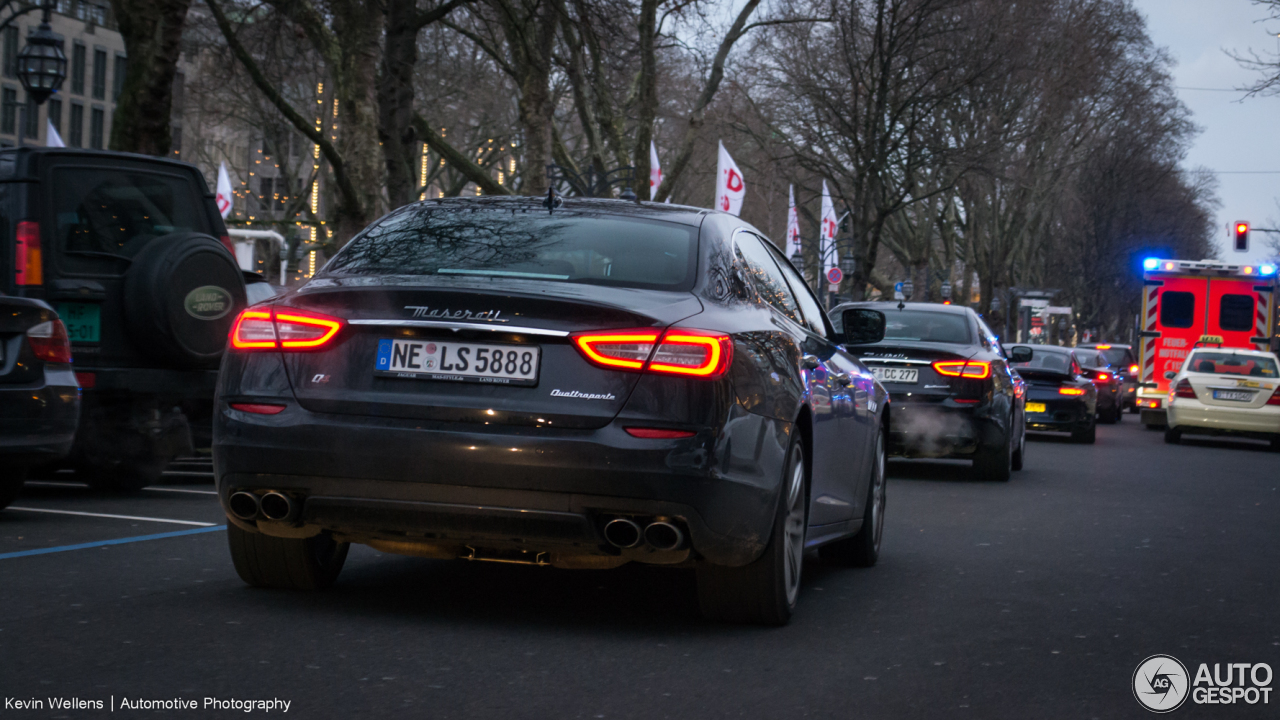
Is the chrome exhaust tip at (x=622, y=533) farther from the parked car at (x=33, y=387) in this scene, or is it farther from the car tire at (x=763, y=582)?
the parked car at (x=33, y=387)

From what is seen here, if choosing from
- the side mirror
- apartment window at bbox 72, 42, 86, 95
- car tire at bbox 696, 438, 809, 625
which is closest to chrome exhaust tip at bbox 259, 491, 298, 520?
car tire at bbox 696, 438, 809, 625

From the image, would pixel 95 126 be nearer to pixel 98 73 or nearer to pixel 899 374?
pixel 98 73

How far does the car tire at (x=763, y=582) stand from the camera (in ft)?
18.8

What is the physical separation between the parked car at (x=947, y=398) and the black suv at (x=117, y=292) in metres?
6.05

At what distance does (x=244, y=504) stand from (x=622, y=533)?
1301 millimetres

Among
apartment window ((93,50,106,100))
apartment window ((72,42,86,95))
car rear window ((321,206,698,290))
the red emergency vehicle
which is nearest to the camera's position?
car rear window ((321,206,698,290))

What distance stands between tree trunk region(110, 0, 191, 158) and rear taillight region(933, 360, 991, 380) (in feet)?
25.8

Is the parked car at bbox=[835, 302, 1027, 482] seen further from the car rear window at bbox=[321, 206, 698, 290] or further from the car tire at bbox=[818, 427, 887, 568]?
the car rear window at bbox=[321, 206, 698, 290]

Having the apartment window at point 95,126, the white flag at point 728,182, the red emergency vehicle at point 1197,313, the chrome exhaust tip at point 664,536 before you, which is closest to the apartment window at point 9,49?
the apartment window at point 95,126

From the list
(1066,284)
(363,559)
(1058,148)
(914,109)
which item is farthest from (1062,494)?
(1066,284)

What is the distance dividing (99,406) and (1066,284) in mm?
76512

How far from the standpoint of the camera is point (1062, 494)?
521 inches

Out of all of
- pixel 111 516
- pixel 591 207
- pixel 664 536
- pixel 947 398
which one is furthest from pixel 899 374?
pixel 664 536

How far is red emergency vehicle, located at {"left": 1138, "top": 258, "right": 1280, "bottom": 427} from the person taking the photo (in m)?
30.2
